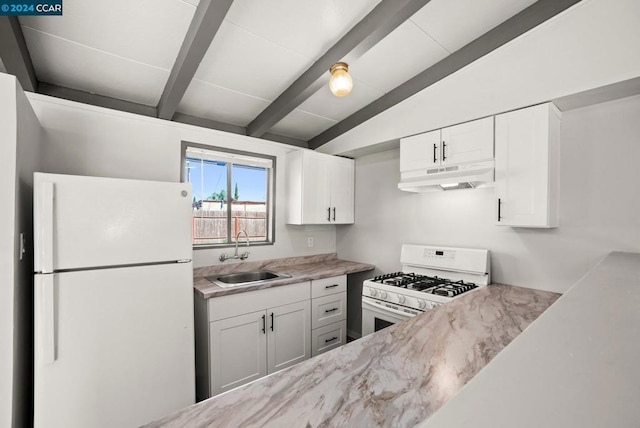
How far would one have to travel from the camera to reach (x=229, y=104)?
2658mm

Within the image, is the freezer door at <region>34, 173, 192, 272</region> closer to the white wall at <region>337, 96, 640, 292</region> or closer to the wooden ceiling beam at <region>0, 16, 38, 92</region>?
the wooden ceiling beam at <region>0, 16, 38, 92</region>

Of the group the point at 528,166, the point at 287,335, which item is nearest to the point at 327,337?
the point at 287,335

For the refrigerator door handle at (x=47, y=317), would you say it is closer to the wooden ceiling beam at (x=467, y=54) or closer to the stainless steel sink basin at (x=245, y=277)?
the stainless steel sink basin at (x=245, y=277)

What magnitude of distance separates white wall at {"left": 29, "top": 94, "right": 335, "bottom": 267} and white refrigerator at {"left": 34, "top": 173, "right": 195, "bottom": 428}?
2.52 feet

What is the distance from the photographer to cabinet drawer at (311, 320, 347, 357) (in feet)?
9.04

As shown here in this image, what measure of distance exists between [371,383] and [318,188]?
8.26 feet

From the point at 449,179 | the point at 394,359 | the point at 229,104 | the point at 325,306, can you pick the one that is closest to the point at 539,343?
the point at 394,359

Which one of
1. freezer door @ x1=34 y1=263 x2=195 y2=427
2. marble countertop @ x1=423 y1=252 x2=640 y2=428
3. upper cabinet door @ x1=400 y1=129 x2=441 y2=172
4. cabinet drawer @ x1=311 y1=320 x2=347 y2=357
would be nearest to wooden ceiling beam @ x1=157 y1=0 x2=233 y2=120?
freezer door @ x1=34 y1=263 x2=195 y2=427

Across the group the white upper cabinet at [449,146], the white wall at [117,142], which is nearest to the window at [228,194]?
the white wall at [117,142]

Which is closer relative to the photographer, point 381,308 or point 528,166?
point 528,166

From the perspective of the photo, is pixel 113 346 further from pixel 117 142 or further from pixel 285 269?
pixel 285 269

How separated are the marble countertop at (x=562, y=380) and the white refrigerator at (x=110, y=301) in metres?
1.90

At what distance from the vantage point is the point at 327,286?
285 centimetres

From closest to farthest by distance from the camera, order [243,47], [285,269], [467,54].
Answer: [243,47], [467,54], [285,269]
